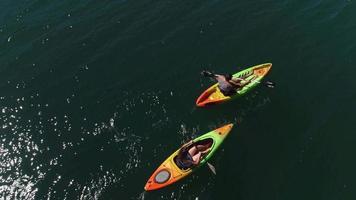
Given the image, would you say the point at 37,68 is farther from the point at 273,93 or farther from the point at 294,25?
the point at 294,25

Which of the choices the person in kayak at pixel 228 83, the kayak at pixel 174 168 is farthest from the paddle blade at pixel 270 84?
the kayak at pixel 174 168

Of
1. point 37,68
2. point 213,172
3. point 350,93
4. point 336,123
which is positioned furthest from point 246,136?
point 37,68

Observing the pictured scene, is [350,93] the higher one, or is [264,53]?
[264,53]

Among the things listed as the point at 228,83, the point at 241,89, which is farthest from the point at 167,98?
the point at 241,89

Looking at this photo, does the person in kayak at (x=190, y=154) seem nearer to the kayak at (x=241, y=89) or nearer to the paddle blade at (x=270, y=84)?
the kayak at (x=241, y=89)

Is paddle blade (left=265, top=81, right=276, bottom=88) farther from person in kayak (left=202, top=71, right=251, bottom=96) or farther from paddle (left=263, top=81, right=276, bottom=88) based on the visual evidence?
person in kayak (left=202, top=71, right=251, bottom=96)

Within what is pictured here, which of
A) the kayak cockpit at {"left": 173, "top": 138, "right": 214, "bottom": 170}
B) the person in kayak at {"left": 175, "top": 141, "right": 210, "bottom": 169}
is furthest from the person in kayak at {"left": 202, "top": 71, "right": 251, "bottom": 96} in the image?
the person in kayak at {"left": 175, "top": 141, "right": 210, "bottom": 169}

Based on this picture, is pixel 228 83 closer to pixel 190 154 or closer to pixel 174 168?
pixel 190 154
